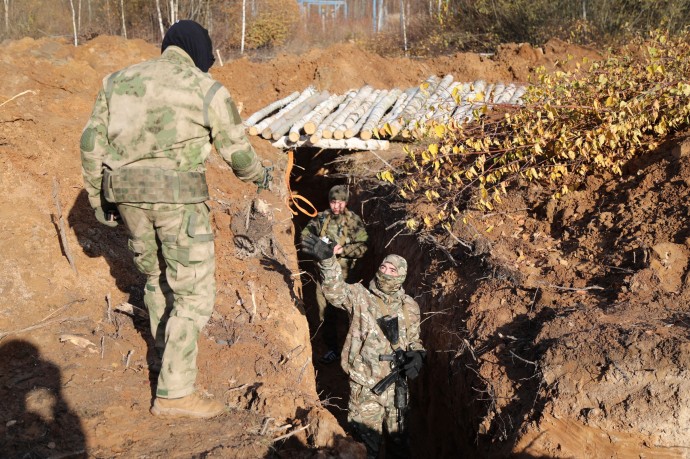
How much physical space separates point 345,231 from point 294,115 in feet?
10.7

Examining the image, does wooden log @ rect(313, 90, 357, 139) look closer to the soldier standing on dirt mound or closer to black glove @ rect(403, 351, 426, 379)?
black glove @ rect(403, 351, 426, 379)

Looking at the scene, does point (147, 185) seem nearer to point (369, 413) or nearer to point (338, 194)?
point (369, 413)

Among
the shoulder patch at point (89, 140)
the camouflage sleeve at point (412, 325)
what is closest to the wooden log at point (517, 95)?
the camouflage sleeve at point (412, 325)

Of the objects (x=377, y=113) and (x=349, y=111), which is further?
(x=349, y=111)

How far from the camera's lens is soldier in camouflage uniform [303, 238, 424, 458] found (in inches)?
192

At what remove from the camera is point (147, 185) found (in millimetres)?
3758

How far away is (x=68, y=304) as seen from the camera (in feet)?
16.3

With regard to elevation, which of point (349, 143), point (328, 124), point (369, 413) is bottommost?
point (369, 413)

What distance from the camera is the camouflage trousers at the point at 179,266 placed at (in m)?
3.84

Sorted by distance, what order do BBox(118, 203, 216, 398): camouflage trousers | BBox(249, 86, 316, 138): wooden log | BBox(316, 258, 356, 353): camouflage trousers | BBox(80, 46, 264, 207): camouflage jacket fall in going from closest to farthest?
BBox(80, 46, 264, 207): camouflage jacket → BBox(118, 203, 216, 398): camouflage trousers → BBox(316, 258, 356, 353): camouflage trousers → BBox(249, 86, 316, 138): wooden log

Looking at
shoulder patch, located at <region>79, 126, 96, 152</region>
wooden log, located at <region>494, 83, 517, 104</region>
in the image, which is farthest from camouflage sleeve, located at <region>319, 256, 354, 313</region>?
wooden log, located at <region>494, 83, 517, 104</region>

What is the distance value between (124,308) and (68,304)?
438 millimetres

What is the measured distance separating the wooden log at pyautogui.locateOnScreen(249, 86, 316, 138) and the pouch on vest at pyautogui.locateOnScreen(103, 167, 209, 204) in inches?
220

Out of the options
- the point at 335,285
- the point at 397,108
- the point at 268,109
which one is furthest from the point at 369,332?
the point at 268,109
